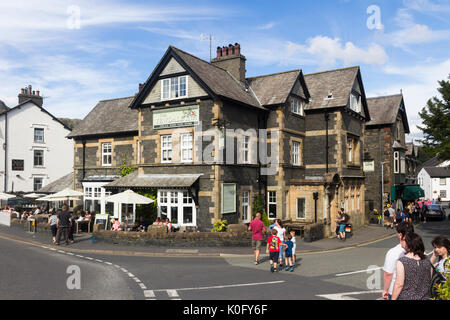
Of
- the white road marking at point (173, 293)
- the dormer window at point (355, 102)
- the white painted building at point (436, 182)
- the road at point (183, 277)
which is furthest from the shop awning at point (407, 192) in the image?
the white painted building at point (436, 182)

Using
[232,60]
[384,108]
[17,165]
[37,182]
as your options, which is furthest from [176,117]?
[37,182]

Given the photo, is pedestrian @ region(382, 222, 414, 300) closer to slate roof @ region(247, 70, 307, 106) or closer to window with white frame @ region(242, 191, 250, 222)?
window with white frame @ region(242, 191, 250, 222)

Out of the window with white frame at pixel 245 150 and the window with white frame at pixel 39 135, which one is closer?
the window with white frame at pixel 245 150

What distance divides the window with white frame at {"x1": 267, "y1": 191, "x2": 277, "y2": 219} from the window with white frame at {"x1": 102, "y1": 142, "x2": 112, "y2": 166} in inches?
494

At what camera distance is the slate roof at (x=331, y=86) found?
25812 mm

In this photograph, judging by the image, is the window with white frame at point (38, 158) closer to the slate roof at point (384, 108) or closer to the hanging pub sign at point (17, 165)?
the hanging pub sign at point (17, 165)

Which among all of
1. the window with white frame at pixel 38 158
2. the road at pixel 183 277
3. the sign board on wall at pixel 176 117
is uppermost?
the sign board on wall at pixel 176 117

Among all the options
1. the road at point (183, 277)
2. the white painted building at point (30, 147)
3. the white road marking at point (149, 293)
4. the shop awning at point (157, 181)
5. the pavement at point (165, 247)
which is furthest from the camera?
the white painted building at point (30, 147)

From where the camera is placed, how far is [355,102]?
28422mm

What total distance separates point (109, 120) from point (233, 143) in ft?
41.9

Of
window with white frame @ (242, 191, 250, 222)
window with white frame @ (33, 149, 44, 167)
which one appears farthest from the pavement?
window with white frame @ (33, 149, 44, 167)

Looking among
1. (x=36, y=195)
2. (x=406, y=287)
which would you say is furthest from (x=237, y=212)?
(x=36, y=195)

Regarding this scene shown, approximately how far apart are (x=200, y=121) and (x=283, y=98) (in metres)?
5.94

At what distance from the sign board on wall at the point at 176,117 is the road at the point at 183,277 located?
8.58 m
